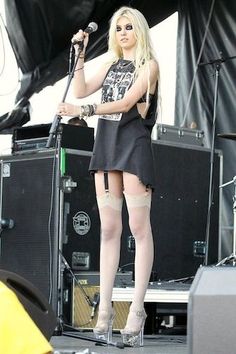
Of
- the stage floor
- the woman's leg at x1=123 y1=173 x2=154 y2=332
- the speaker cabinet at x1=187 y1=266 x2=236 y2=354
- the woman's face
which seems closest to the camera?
the speaker cabinet at x1=187 y1=266 x2=236 y2=354

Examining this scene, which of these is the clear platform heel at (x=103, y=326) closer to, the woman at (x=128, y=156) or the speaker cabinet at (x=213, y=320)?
the woman at (x=128, y=156)

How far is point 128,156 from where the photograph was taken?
4.04 m

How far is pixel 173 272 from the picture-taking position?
20.2 feet

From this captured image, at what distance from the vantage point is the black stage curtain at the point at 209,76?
22.1 ft

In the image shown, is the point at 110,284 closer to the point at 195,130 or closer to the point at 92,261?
the point at 92,261

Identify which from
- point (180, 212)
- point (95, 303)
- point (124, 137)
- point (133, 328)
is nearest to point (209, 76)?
point (180, 212)

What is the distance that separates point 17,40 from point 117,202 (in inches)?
96.6

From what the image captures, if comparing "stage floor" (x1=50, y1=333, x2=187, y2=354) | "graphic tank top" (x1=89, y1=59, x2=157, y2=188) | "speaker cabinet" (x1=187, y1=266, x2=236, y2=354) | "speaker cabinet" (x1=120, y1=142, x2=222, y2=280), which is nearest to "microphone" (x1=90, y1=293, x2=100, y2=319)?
"stage floor" (x1=50, y1=333, x2=187, y2=354)

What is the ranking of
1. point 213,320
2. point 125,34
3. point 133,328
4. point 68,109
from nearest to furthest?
point 213,320, point 68,109, point 133,328, point 125,34

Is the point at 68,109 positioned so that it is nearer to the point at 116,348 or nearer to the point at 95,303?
the point at 116,348

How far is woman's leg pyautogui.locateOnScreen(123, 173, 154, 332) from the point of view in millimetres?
4031

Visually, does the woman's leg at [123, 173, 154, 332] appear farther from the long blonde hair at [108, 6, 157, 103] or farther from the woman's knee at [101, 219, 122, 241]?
the long blonde hair at [108, 6, 157, 103]

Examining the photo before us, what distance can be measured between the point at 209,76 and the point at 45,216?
197 cm

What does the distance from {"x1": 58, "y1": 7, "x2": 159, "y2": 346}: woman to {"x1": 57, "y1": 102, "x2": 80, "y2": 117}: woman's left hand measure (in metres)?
0.10
